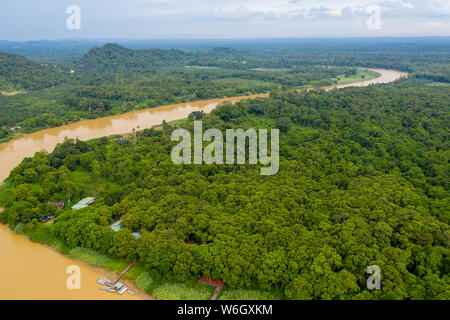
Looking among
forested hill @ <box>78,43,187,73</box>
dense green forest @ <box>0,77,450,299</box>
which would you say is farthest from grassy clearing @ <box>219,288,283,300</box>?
forested hill @ <box>78,43,187,73</box>

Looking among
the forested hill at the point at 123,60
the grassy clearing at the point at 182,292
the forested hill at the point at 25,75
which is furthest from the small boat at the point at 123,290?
the forested hill at the point at 123,60

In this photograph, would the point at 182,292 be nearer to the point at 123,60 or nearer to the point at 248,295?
Result: the point at 248,295

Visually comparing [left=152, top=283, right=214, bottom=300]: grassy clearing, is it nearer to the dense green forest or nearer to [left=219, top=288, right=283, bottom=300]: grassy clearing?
the dense green forest

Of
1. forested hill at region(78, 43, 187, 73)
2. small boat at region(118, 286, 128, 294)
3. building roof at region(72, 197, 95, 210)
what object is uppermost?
forested hill at region(78, 43, 187, 73)

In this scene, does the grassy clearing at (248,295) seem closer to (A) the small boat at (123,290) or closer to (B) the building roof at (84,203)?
(A) the small boat at (123,290)
